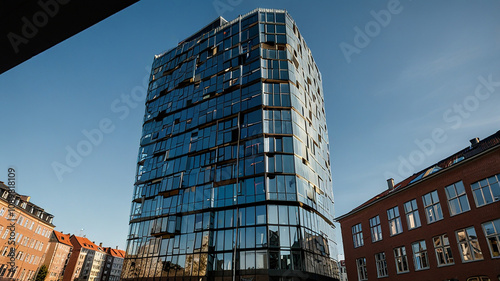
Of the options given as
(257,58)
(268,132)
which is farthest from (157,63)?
(268,132)

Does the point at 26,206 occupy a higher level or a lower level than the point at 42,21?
higher

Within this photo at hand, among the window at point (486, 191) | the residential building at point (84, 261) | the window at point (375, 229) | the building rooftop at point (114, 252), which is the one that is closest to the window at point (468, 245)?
the window at point (486, 191)

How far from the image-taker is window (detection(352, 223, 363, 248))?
3186 cm

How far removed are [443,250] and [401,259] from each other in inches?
179

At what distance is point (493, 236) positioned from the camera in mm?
19109

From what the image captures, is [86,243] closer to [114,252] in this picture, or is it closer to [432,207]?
[114,252]

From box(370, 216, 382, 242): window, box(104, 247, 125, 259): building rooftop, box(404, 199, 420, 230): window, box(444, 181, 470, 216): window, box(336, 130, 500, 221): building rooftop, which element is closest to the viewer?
box(444, 181, 470, 216): window

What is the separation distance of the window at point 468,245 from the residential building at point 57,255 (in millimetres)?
103781

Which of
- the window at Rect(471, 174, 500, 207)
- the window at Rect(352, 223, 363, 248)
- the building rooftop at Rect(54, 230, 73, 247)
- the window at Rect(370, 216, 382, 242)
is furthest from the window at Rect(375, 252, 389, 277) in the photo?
the building rooftop at Rect(54, 230, 73, 247)

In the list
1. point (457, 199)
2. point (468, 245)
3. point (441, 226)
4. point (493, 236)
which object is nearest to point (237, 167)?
point (441, 226)

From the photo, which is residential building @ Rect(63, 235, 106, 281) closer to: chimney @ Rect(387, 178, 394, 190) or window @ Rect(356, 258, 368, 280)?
window @ Rect(356, 258, 368, 280)

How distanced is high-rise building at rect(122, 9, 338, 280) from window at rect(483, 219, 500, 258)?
14628 mm

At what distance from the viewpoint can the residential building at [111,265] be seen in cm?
12394

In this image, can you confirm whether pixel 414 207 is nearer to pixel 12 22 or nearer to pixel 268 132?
pixel 268 132
